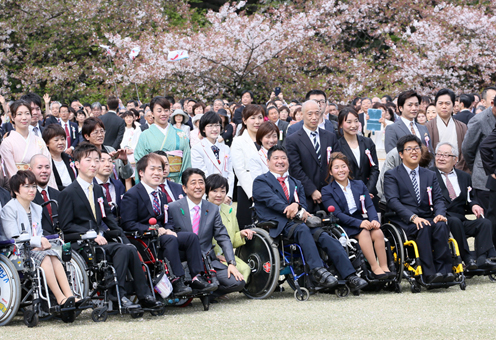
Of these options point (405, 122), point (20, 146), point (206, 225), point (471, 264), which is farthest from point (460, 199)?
point (20, 146)

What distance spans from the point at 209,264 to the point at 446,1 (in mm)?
15797

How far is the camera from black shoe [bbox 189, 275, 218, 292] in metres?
5.24

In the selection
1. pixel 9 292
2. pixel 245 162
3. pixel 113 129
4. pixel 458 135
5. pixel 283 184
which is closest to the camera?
pixel 9 292

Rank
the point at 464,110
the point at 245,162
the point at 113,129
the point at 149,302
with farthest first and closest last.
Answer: the point at 113,129, the point at 464,110, the point at 245,162, the point at 149,302

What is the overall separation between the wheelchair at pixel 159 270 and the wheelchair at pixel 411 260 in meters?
1.76

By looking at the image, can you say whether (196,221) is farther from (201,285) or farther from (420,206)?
(420,206)

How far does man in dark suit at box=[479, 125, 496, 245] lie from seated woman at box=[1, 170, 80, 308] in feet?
13.9

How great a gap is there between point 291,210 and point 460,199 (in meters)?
2.03

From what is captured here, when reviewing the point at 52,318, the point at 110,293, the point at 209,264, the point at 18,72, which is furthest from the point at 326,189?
the point at 18,72

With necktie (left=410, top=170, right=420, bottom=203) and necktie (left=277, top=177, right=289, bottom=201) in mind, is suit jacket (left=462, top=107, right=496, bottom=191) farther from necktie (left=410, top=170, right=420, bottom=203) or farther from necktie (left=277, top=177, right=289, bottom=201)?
necktie (left=277, top=177, right=289, bottom=201)

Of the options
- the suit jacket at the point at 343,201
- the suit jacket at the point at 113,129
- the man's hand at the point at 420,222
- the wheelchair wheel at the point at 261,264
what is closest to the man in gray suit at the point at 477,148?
the man's hand at the point at 420,222

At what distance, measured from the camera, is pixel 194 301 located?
5.83m

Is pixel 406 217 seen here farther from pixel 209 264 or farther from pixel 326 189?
pixel 209 264

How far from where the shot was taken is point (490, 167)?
6453mm
